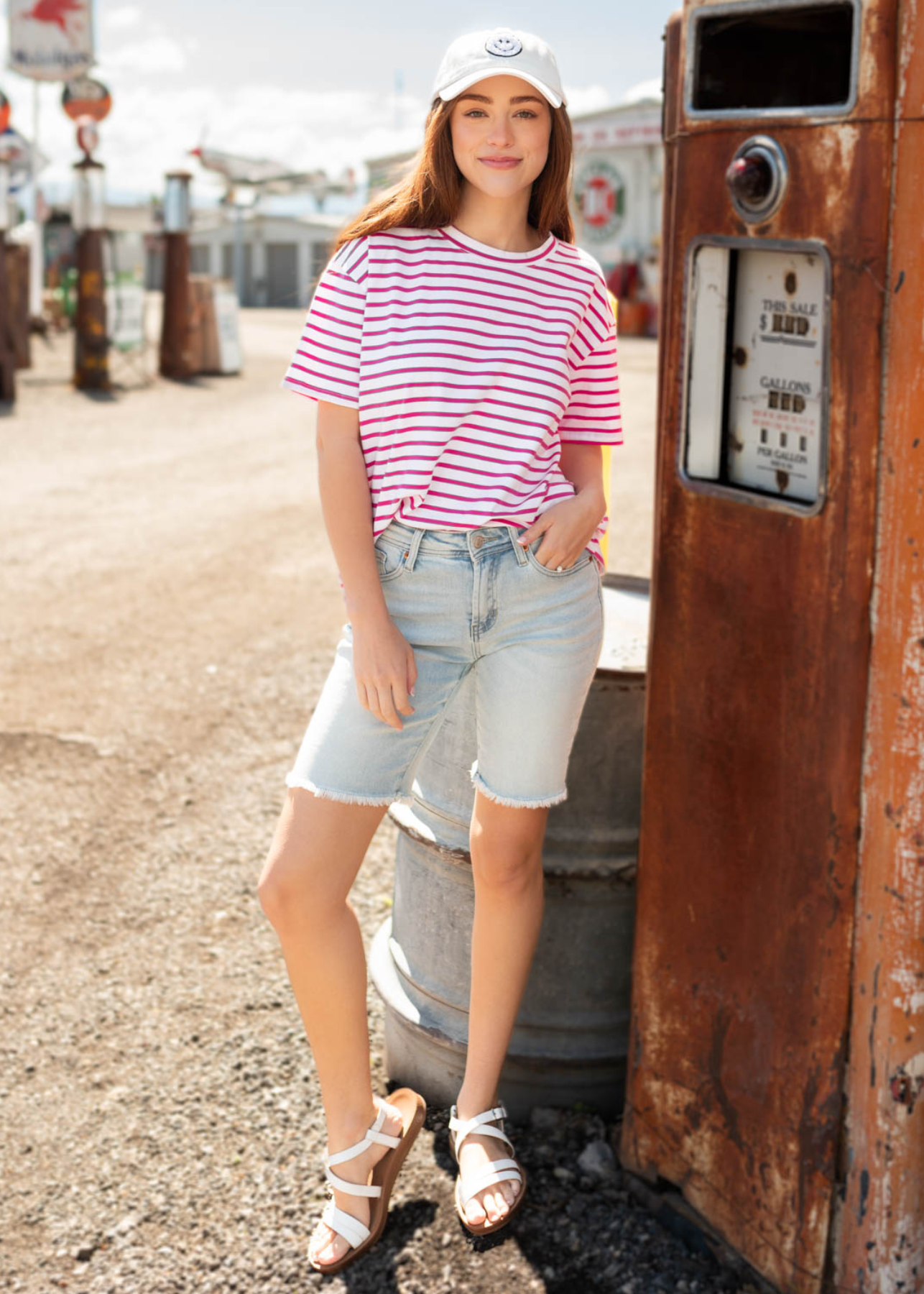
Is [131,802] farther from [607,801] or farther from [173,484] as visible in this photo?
[173,484]

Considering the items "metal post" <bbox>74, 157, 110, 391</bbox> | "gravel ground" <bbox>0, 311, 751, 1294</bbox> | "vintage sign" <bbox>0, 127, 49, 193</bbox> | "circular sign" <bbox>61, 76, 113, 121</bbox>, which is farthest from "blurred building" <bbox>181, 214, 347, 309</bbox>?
"gravel ground" <bbox>0, 311, 751, 1294</bbox>

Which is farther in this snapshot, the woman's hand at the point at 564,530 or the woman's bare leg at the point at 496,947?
the woman's bare leg at the point at 496,947

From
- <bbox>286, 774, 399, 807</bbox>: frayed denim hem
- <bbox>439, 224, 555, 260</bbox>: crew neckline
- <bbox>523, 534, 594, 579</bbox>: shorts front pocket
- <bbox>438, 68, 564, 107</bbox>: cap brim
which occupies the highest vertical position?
<bbox>438, 68, 564, 107</bbox>: cap brim

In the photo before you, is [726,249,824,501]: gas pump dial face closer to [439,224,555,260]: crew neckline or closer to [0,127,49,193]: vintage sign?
[439,224,555,260]: crew neckline

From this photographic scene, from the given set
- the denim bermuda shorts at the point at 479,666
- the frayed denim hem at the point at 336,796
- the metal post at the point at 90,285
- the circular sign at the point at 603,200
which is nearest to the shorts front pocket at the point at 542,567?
the denim bermuda shorts at the point at 479,666

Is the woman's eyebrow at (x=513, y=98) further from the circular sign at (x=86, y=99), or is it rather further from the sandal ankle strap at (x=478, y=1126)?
the circular sign at (x=86, y=99)

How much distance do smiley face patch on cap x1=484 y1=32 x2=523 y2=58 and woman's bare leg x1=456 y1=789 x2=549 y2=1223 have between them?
3.69ft

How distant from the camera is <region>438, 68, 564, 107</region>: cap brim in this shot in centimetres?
203

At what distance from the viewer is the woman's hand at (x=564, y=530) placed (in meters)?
2.11

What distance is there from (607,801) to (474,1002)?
43 centimetres

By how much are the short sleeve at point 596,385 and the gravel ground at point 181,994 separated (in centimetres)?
129

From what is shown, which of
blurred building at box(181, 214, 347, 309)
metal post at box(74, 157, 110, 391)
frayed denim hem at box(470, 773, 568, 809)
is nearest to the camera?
frayed denim hem at box(470, 773, 568, 809)

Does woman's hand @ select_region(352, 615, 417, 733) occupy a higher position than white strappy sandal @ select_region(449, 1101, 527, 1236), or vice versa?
woman's hand @ select_region(352, 615, 417, 733)

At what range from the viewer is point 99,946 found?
339 centimetres
